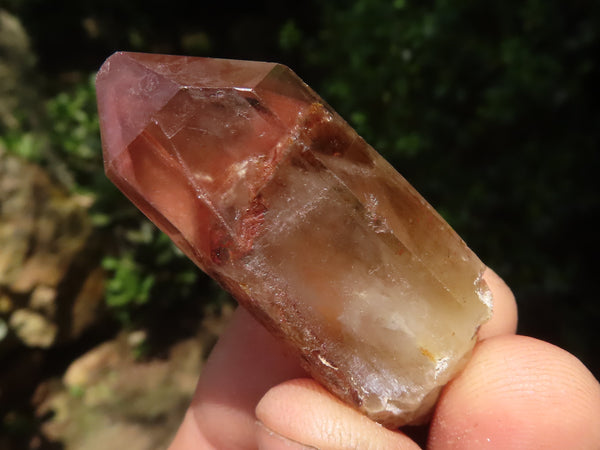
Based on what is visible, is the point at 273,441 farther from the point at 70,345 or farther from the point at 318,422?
the point at 70,345

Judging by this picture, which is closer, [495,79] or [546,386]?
[546,386]

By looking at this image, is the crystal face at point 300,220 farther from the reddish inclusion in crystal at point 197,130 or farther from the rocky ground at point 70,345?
the rocky ground at point 70,345

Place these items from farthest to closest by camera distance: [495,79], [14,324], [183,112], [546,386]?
[14,324] < [495,79] < [546,386] < [183,112]

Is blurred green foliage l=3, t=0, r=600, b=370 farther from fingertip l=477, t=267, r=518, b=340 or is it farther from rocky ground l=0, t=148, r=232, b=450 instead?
fingertip l=477, t=267, r=518, b=340

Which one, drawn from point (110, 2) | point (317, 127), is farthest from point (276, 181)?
point (110, 2)

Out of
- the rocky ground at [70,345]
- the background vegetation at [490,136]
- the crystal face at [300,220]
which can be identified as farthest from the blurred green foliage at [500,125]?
the crystal face at [300,220]

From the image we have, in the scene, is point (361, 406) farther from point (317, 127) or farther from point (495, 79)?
point (495, 79)

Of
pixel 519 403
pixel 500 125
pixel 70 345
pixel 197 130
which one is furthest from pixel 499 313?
pixel 70 345
